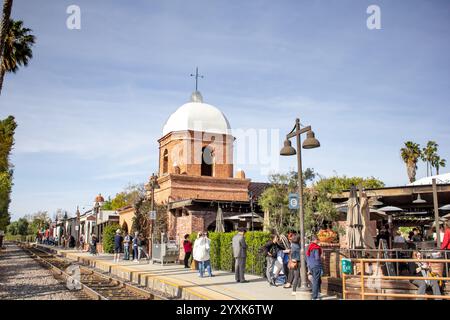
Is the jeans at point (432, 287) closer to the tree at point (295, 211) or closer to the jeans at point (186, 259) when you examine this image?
the tree at point (295, 211)

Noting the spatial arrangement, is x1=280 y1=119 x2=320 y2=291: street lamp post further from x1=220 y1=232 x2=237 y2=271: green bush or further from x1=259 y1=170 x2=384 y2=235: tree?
x1=259 y1=170 x2=384 y2=235: tree

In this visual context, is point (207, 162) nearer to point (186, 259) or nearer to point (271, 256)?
point (186, 259)

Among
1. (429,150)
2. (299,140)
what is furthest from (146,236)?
(429,150)

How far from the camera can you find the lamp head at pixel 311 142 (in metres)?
11.1

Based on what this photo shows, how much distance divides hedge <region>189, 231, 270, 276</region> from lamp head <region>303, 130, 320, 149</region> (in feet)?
16.7

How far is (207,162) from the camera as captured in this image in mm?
29875

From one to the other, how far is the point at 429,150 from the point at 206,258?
48913 millimetres

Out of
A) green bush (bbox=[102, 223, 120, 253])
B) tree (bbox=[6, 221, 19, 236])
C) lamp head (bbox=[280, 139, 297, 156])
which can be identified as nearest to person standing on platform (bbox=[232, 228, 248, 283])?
lamp head (bbox=[280, 139, 297, 156])

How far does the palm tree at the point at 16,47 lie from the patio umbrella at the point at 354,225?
20660mm

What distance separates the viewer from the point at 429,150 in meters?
56.2

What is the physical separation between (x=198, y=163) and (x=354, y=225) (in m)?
17.6

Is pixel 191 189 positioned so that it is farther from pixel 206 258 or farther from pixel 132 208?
pixel 206 258

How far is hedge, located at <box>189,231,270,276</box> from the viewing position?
15.9m
